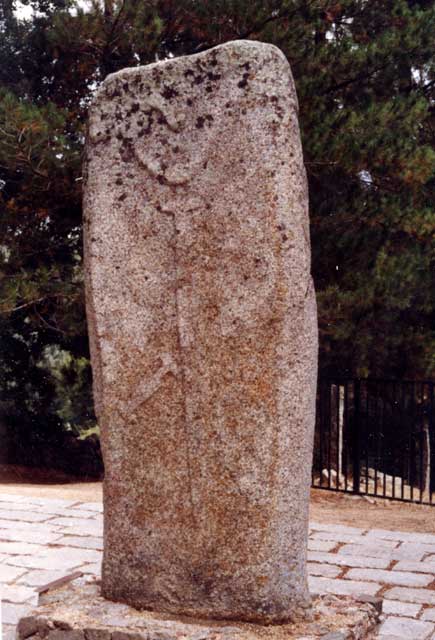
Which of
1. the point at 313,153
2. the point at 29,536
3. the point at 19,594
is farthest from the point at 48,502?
the point at 313,153

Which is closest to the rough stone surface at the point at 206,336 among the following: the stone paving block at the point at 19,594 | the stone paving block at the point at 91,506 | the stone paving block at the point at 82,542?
the stone paving block at the point at 19,594

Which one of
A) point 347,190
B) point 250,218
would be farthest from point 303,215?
point 347,190

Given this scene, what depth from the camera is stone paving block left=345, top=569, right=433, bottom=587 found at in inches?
218

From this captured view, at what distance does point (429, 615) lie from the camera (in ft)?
16.0

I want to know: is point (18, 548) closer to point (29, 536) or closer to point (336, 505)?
point (29, 536)

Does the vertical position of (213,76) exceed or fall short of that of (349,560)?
it exceeds it

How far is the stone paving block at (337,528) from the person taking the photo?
23.2 feet

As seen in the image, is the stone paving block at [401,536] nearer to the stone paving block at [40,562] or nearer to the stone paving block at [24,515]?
the stone paving block at [40,562]

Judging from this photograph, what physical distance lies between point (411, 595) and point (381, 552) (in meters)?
1.11

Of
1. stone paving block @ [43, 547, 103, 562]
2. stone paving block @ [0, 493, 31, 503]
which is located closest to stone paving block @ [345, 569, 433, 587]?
stone paving block @ [43, 547, 103, 562]

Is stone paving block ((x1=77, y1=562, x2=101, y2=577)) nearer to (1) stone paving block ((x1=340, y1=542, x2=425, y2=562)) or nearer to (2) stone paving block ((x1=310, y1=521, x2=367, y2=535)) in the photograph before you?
(1) stone paving block ((x1=340, y1=542, x2=425, y2=562))

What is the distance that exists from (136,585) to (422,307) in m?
9.41

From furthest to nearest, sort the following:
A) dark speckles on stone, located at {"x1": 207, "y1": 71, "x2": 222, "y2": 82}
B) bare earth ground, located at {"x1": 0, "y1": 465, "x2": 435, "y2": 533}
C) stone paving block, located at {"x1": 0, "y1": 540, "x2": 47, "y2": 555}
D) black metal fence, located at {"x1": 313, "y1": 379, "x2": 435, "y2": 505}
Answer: black metal fence, located at {"x1": 313, "y1": 379, "x2": 435, "y2": 505}
bare earth ground, located at {"x1": 0, "y1": 465, "x2": 435, "y2": 533}
stone paving block, located at {"x1": 0, "y1": 540, "x2": 47, "y2": 555}
dark speckles on stone, located at {"x1": 207, "y1": 71, "x2": 222, "y2": 82}

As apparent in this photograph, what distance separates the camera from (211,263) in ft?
11.8
